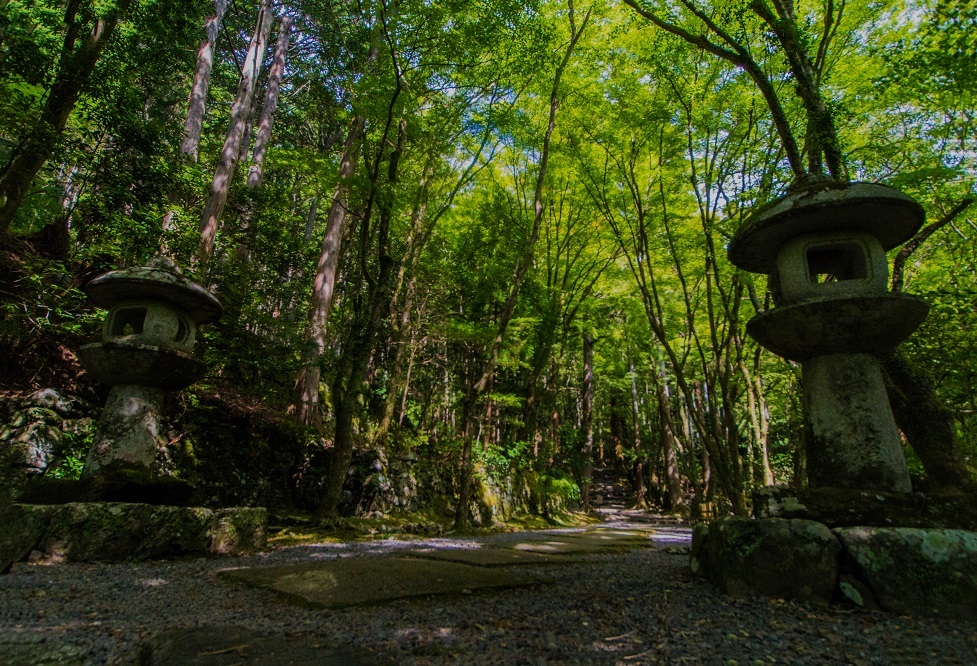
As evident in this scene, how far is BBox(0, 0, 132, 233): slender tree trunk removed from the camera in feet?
17.9

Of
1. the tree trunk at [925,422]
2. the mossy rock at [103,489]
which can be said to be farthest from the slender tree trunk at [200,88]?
the tree trunk at [925,422]

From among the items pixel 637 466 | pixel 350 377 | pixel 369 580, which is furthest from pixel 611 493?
pixel 369 580

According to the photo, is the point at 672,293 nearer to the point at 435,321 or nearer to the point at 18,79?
the point at 435,321

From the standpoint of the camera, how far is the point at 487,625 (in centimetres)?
230

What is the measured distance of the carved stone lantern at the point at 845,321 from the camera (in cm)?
323

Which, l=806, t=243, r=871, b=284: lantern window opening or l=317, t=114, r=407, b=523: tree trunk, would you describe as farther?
l=317, t=114, r=407, b=523: tree trunk

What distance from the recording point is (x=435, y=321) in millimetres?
10719

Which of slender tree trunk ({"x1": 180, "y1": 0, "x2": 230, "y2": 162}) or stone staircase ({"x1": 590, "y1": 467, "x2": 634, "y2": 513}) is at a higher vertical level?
slender tree trunk ({"x1": 180, "y1": 0, "x2": 230, "y2": 162})

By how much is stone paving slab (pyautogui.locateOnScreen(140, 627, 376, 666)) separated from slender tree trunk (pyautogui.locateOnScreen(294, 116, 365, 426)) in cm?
610

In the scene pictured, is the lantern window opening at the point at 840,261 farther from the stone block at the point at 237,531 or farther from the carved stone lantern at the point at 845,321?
the stone block at the point at 237,531

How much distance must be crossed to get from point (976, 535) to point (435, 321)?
9.10 m

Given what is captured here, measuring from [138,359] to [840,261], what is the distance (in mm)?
6419

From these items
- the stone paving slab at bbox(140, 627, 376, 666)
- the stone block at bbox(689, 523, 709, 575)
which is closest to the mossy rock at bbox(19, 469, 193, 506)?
the stone paving slab at bbox(140, 627, 376, 666)

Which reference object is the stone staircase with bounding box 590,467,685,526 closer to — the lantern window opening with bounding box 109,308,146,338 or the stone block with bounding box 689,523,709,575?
the stone block with bounding box 689,523,709,575
